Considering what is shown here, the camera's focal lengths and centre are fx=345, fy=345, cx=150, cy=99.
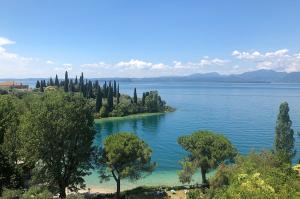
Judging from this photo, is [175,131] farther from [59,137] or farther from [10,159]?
[59,137]

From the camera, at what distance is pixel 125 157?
43.0 m

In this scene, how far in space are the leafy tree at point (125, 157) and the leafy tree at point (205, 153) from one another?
570 cm

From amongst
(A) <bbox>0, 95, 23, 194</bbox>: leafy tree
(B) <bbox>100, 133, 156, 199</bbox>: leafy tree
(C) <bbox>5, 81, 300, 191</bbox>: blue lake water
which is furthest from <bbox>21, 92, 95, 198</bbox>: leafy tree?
(C) <bbox>5, 81, 300, 191</bbox>: blue lake water

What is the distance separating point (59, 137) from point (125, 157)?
8588mm

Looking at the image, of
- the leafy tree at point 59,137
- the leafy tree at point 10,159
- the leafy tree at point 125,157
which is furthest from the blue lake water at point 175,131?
the leafy tree at point 10,159

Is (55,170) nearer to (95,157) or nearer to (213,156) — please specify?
(95,157)

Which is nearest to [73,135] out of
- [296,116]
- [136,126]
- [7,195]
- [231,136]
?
[7,195]

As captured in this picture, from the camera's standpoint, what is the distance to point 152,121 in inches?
5162

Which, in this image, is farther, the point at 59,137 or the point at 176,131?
the point at 176,131

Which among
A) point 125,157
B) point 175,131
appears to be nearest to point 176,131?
point 175,131

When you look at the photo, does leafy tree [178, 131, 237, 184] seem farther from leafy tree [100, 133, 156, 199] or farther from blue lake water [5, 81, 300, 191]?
blue lake water [5, 81, 300, 191]

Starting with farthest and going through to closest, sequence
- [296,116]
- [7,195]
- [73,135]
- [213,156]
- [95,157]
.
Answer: [296,116]
[213,156]
[95,157]
[73,135]
[7,195]

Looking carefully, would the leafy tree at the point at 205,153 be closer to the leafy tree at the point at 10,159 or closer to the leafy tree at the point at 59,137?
the leafy tree at the point at 59,137

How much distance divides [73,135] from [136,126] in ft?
262
